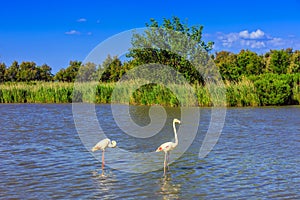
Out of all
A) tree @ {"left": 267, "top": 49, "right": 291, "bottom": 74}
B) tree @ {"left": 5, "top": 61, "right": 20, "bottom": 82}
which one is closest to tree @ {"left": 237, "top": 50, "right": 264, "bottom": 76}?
tree @ {"left": 267, "top": 49, "right": 291, "bottom": 74}

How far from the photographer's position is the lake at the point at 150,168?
7.68m

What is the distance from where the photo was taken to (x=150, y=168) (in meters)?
9.58

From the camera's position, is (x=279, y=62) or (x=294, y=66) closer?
(x=294, y=66)

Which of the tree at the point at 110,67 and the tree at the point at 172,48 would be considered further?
the tree at the point at 110,67

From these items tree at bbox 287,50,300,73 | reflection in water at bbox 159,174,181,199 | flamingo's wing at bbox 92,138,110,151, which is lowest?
reflection in water at bbox 159,174,181,199

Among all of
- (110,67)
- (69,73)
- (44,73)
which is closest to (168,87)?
(110,67)

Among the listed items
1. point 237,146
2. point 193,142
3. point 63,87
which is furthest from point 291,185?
point 63,87

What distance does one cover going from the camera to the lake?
768cm

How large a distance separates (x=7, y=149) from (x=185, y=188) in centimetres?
548

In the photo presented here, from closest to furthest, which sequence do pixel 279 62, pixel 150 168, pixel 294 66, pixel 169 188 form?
pixel 169 188, pixel 150 168, pixel 294 66, pixel 279 62

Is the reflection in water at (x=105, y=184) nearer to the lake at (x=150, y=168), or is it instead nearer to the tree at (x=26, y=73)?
the lake at (x=150, y=168)

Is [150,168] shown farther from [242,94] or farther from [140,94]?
[140,94]

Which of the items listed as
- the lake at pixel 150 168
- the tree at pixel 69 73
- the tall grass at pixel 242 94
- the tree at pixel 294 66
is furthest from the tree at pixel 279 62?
the lake at pixel 150 168

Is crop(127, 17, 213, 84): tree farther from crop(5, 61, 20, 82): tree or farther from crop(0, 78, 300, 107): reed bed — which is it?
crop(5, 61, 20, 82): tree
